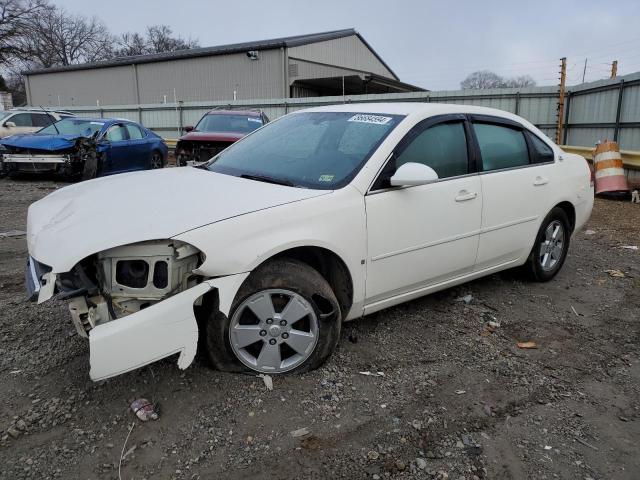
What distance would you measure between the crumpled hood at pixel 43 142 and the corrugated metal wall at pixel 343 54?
19251 mm

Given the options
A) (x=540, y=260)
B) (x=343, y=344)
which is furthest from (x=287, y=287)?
(x=540, y=260)

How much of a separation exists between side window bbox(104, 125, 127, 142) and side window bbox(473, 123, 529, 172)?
9.38m

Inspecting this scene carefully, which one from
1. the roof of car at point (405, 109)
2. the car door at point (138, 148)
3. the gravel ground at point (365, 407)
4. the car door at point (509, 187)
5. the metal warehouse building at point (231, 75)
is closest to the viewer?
the gravel ground at point (365, 407)

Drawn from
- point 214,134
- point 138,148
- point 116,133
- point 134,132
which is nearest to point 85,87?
point 134,132

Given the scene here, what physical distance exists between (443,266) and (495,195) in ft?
2.56

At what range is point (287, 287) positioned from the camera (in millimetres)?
2885

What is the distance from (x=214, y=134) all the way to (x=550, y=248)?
7.11 m

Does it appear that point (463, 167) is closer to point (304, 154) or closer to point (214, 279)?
point (304, 154)

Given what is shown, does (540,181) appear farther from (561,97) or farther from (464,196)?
(561,97)

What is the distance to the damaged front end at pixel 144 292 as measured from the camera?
2516mm

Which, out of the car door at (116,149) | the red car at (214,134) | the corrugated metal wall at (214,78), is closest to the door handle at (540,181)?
the red car at (214,134)

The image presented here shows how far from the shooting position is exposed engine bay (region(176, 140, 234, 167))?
392 inches

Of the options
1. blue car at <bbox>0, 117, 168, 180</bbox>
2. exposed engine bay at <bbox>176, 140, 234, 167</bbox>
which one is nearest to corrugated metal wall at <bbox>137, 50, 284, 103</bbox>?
blue car at <bbox>0, 117, 168, 180</bbox>

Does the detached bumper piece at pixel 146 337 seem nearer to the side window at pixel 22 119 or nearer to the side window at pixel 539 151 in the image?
the side window at pixel 539 151
